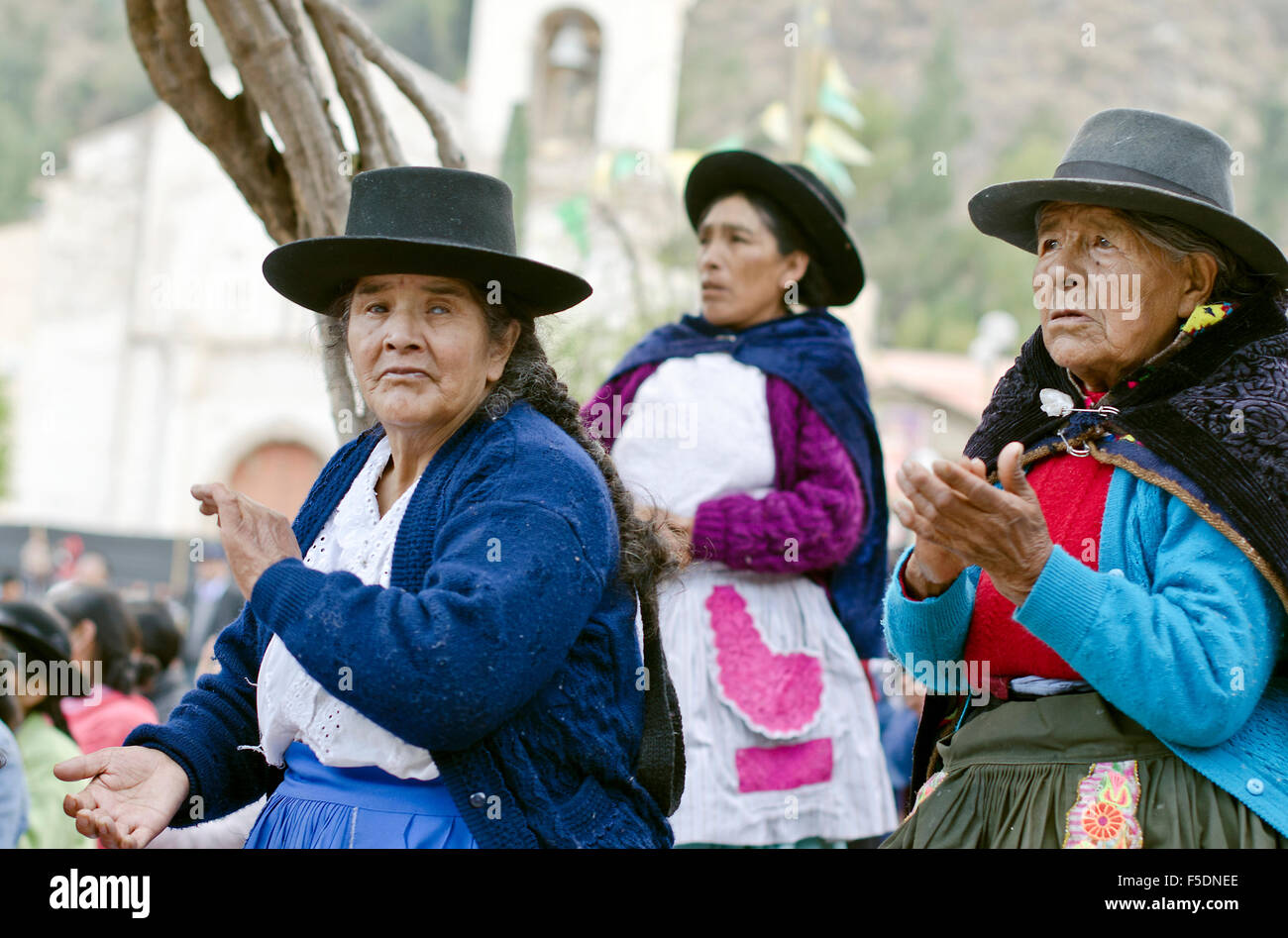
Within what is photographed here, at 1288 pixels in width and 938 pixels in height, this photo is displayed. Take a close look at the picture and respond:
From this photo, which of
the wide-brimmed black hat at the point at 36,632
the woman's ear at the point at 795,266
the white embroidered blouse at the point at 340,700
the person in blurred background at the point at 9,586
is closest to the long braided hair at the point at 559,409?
the white embroidered blouse at the point at 340,700

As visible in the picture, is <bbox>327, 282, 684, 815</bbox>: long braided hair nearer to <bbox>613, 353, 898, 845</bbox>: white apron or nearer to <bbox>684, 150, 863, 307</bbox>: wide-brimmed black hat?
<bbox>613, 353, 898, 845</bbox>: white apron

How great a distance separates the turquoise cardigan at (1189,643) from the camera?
227cm

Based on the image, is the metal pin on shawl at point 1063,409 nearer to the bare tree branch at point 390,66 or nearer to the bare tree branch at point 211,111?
the bare tree branch at point 390,66

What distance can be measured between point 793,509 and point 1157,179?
1.80m

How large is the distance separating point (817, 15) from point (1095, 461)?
10.6 meters

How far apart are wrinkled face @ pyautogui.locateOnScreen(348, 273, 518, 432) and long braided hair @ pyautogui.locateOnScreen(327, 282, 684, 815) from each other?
41 millimetres

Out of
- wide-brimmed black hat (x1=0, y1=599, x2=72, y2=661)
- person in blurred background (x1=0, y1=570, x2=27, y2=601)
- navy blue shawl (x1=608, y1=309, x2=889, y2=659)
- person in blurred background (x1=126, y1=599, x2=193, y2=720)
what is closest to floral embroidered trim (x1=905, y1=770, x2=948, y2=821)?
navy blue shawl (x1=608, y1=309, x2=889, y2=659)

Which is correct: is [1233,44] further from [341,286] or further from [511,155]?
[341,286]

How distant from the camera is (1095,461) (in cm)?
264

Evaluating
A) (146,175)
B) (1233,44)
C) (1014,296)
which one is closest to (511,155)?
(146,175)

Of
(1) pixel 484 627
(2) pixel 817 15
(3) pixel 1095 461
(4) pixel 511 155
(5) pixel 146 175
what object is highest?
(5) pixel 146 175

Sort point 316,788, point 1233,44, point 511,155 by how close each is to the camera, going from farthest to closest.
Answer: point 1233,44, point 511,155, point 316,788

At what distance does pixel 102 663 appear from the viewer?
19.2ft

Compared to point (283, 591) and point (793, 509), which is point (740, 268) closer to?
point (793, 509)
